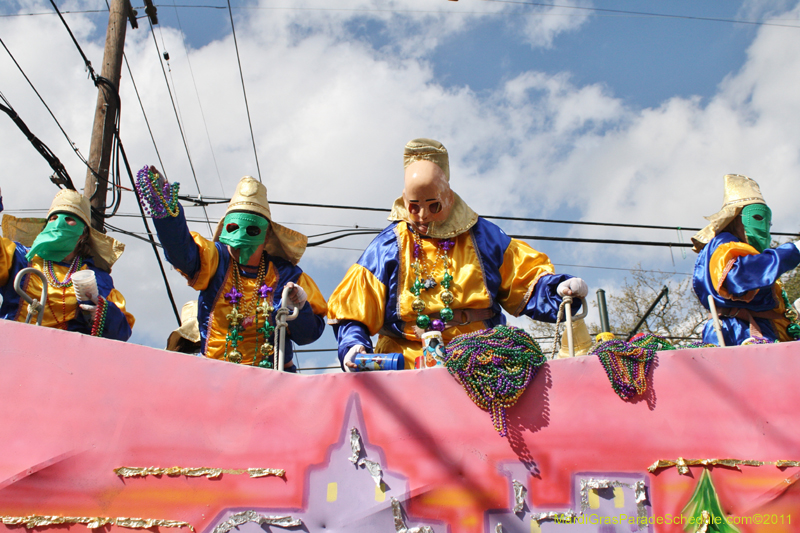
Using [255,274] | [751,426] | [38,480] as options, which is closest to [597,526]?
[751,426]

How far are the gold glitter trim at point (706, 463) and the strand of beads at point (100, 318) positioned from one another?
3014 millimetres

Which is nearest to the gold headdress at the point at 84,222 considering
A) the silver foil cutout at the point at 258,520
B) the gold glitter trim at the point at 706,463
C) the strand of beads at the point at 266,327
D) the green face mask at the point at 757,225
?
the strand of beads at the point at 266,327

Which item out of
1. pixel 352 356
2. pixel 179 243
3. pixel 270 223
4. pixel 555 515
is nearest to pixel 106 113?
pixel 270 223

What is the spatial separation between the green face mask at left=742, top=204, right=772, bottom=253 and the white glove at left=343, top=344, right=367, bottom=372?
102 inches

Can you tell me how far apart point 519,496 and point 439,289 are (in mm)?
1257

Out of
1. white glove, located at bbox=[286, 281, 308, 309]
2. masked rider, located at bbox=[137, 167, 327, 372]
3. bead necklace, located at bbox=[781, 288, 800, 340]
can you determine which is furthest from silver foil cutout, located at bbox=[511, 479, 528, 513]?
bead necklace, located at bbox=[781, 288, 800, 340]

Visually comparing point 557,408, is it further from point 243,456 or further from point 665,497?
point 243,456

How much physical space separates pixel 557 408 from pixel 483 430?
0.28m

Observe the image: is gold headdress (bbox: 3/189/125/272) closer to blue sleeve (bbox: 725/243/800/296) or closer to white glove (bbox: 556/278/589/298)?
white glove (bbox: 556/278/589/298)

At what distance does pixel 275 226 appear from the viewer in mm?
4012

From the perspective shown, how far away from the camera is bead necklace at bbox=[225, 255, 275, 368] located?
371 centimetres

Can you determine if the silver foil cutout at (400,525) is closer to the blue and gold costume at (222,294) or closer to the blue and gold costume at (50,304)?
the blue and gold costume at (222,294)

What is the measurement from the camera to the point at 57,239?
396 centimetres

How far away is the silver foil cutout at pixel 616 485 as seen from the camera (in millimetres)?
2125
